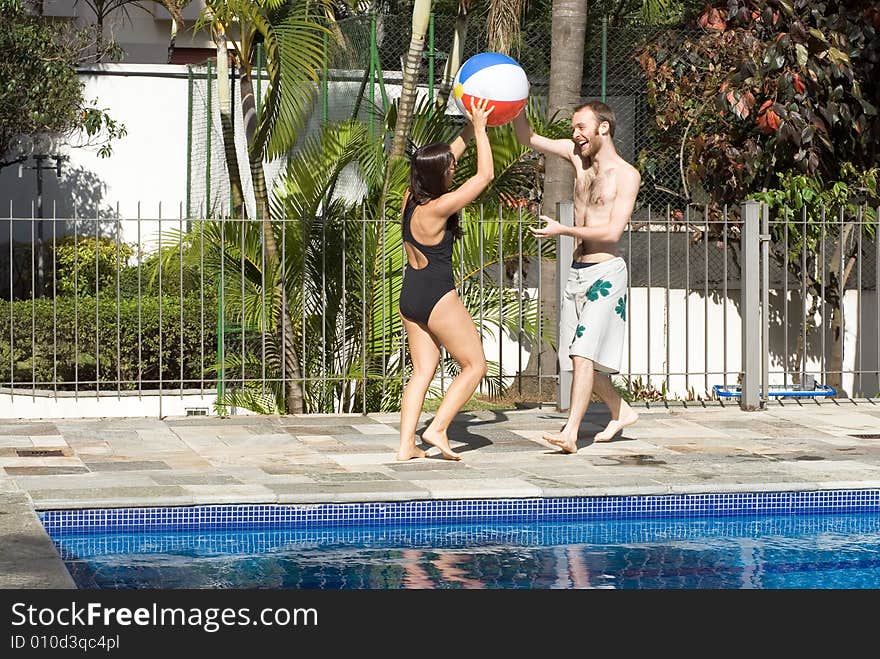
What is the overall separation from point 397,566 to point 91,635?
184 centimetres

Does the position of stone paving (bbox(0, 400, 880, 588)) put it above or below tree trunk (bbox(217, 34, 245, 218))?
below

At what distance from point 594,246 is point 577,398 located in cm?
82

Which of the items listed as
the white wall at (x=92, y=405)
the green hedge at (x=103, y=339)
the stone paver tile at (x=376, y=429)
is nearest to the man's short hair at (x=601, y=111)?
the stone paver tile at (x=376, y=429)

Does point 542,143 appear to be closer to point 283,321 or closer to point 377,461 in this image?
point 377,461

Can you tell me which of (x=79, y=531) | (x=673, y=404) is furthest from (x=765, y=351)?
(x=79, y=531)

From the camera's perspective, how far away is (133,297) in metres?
13.7

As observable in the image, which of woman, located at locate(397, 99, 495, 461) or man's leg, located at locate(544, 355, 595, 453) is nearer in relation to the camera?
woman, located at locate(397, 99, 495, 461)

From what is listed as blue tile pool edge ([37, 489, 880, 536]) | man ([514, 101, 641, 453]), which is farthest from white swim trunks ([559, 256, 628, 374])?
blue tile pool edge ([37, 489, 880, 536])

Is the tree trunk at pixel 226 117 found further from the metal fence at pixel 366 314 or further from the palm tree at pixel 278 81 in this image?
the metal fence at pixel 366 314

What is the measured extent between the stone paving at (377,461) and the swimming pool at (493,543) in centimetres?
6

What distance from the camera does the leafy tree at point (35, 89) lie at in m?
14.2

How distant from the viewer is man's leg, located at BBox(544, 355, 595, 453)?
7246 millimetres

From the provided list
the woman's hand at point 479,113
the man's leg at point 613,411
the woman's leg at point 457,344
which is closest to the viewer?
the woman's hand at point 479,113

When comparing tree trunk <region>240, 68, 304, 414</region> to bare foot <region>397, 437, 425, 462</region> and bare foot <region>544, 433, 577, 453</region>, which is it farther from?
bare foot <region>544, 433, 577, 453</region>
